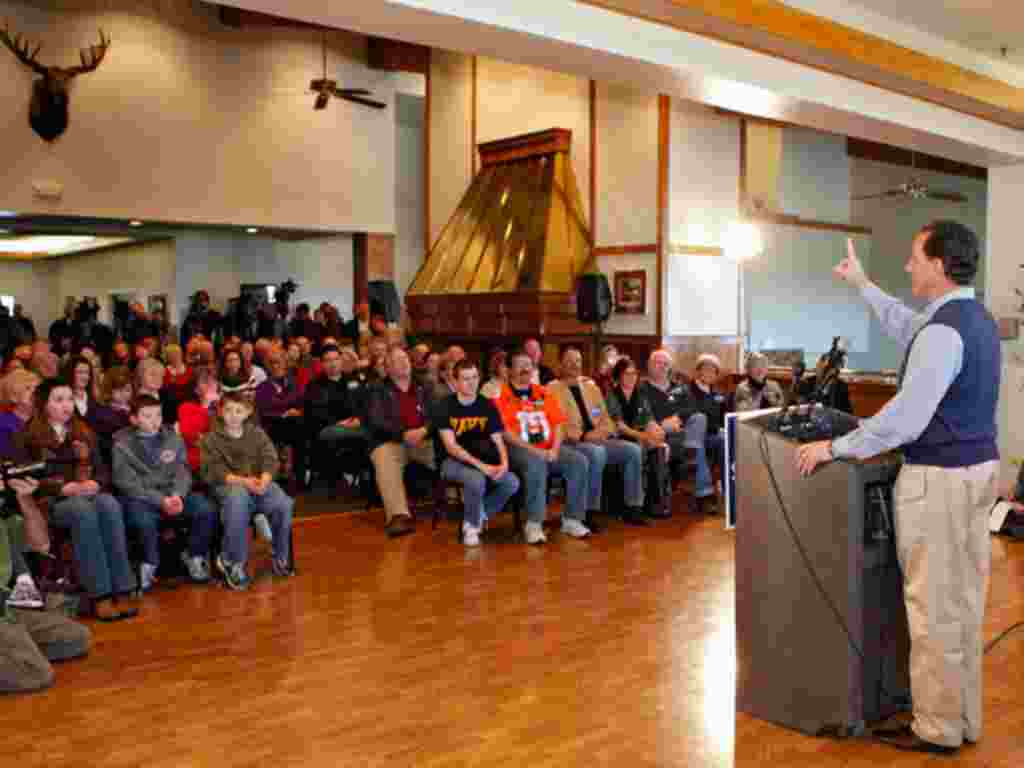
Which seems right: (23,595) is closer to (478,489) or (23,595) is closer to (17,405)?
(17,405)

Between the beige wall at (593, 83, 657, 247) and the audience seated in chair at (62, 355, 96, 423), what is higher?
the beige wall at (593, 83, 657, 247)

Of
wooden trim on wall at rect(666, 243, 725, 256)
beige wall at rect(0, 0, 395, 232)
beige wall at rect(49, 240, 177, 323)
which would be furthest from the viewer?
beige wall at rect(49, 240, 177, 323)

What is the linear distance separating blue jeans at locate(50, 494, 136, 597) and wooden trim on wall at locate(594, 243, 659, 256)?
6.45 meters

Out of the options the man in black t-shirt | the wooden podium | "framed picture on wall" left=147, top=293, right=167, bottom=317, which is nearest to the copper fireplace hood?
"framed picture on wall" left=147, top=293, right=167, bottom=317

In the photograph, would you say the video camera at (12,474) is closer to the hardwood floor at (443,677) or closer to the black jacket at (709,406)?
the hardwood floor at (443,677)

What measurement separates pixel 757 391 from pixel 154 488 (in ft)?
15.2

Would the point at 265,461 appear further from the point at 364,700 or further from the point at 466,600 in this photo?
the point at 364,700

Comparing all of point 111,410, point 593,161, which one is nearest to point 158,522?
point 111,410

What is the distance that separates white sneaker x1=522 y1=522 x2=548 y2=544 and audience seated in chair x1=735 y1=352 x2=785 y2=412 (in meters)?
2.29

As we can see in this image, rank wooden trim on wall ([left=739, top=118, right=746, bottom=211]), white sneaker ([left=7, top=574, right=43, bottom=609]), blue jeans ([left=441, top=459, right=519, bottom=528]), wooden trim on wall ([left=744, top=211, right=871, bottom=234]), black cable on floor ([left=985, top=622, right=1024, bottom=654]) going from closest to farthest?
white sneaker ([left=7, top=574, right=43, bottom=609]), black cable on floor ([left=985, top=622, right=1024, bottom=654]), blue jeans ([left=441, top=459, right=519, bottom=528]), wooden trim on wall ([left=739, top=118, right=746, bottom=211]), wooden trim on wall ([left=744, top=211, right=871, bottom=234])

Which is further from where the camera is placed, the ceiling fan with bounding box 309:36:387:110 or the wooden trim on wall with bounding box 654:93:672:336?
the ceiling fan with bounding box 309:36:387:110

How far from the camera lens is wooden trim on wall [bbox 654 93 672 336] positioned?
32.0ft

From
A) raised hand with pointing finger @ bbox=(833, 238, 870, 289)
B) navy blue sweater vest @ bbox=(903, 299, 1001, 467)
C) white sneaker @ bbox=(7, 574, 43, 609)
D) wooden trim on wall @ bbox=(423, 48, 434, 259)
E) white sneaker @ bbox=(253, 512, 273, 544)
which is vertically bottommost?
white sneaker @ bbox=(253, 512, 273, 544)

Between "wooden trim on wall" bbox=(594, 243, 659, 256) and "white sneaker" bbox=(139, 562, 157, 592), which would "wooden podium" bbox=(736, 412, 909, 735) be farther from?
"wooden trim on wall" bbox=(594, 243, 659, 256)
